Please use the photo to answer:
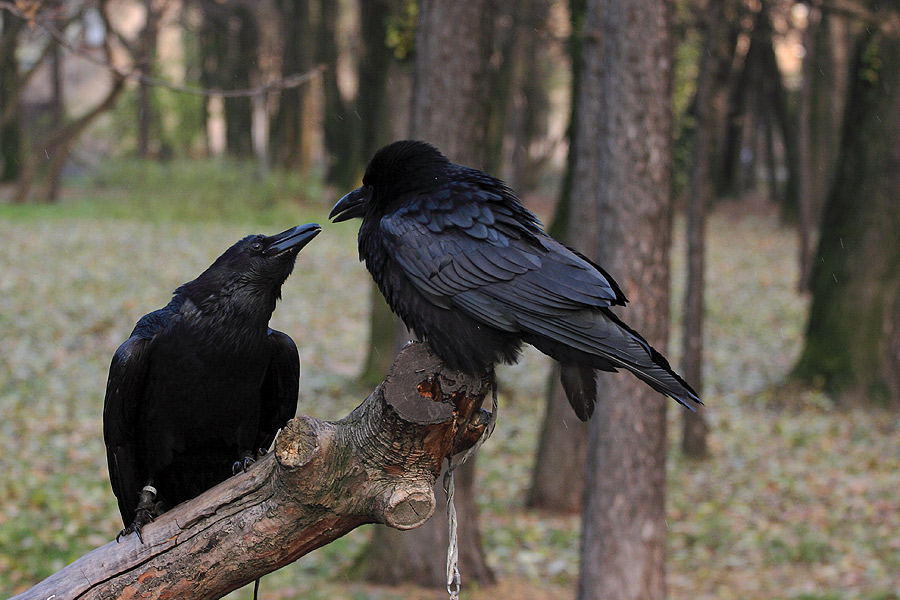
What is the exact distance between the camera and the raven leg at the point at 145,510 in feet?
9.89

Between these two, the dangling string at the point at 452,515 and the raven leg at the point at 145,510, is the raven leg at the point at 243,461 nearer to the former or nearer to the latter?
the raven leg at the point at 145,510

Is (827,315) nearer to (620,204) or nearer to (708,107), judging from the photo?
(708,107)

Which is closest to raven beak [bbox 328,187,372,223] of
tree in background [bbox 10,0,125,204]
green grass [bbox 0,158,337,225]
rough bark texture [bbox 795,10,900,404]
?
rough bark texture [bbox 795,10,900,404]

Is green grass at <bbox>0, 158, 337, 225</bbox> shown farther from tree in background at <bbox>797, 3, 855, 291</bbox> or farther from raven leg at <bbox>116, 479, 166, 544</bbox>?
raven leg at <bbox>116, 479, 166, 544</bbox>

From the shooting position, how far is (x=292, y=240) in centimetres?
324

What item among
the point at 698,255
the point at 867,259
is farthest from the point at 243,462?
the point at 867,259

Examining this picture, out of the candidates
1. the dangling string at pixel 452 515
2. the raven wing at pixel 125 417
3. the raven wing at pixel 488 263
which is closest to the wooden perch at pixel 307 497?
the dangling string at pixel 452 515

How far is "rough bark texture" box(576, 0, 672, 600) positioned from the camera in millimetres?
5668

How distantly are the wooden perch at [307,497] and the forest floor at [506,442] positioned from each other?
3.21m

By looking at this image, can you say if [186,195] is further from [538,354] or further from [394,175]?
[394,175]

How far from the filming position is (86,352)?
38.9 ft

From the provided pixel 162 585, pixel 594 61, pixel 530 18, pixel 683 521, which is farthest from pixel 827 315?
pixel 530 18

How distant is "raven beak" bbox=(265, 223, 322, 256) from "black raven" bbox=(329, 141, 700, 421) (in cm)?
23

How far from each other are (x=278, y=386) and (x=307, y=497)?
93 centimetres
